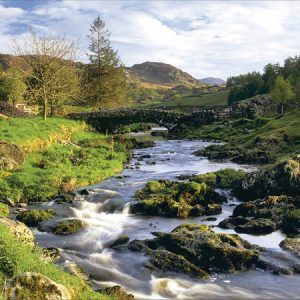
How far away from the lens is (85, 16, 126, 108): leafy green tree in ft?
252

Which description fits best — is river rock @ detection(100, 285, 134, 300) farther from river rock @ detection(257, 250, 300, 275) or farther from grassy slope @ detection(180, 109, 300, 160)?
grassy slope @ detection(180, 109, 300, 160)

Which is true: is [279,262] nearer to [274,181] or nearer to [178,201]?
[178,201]

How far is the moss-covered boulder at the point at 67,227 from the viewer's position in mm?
20781

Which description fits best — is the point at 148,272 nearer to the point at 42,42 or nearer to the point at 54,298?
the point at 54,298

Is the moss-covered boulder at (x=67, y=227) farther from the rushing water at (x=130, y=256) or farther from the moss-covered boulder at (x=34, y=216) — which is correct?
the moss-covered boulder at (x=34, y=216)

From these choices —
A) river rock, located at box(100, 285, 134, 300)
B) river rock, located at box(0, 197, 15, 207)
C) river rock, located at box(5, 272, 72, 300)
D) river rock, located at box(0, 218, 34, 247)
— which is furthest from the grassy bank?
river rock, located at box(5, 272, 72, 300)

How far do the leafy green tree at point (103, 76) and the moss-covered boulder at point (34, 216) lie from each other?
53.1 metres

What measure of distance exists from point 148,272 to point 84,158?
75.0 feet

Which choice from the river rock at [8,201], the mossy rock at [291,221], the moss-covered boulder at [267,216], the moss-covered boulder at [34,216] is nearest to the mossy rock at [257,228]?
the moss-covered boulder at [267,216]

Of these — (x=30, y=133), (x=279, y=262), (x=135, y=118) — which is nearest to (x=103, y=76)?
(x=135, y=118)

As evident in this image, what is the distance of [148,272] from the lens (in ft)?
52.6

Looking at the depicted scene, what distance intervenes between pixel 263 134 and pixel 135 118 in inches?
924

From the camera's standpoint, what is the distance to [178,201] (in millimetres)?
25844

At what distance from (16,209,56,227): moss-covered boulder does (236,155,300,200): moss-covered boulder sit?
45.3 feet
